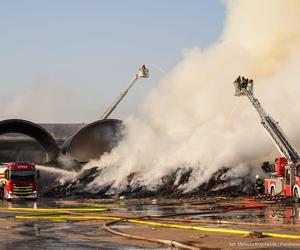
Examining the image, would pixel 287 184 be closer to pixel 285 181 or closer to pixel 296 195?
pixel 285 181

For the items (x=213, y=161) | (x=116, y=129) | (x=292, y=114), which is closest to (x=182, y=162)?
(x=213, y=161)

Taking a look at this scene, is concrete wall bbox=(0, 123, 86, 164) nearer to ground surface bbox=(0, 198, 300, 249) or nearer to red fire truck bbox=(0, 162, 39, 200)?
red fire truck bbox=(0, 162, 39, 200)

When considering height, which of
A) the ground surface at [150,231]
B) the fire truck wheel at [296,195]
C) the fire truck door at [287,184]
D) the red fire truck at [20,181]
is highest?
the red fire truck at [20,181]

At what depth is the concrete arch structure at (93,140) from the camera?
84.1 meters

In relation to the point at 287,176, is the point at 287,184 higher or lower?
lower

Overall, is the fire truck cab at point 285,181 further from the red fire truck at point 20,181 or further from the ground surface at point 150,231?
the red fire truck at point 20,181

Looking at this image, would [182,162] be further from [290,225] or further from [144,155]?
[290,225]

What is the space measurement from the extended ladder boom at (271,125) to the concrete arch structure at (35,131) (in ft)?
125

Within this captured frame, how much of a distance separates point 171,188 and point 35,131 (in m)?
37.0

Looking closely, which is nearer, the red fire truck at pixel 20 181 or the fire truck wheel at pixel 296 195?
the fire truck wheel at pixel 296 195

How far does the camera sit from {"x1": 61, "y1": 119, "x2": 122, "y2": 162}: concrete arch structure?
8410cm

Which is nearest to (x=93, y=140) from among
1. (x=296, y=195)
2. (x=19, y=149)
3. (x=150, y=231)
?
(x=19, y=149)

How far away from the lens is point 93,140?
88.2 meters

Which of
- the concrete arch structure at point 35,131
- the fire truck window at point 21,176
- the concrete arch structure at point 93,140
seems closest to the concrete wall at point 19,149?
the concrete arch structure at point 35,131
